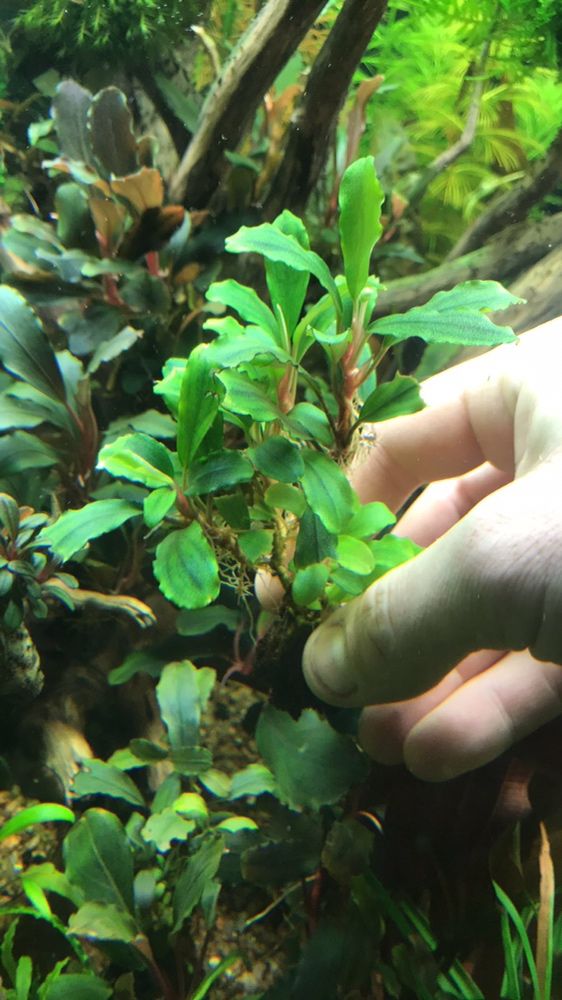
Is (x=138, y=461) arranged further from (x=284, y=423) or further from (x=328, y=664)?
(x=328, y=664)

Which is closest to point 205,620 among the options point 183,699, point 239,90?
point 183,699

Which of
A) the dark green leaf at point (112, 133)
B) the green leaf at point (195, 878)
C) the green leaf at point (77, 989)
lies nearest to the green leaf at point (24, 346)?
the dark green leaf at point (112, 133)

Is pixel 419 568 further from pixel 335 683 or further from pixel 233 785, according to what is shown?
pixel 233 785

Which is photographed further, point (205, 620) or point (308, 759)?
point (205, 620)

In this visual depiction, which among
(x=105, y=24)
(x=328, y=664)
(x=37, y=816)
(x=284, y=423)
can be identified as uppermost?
(x=105, y=24)

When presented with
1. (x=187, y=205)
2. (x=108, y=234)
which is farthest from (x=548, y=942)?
(x=187, y=205)

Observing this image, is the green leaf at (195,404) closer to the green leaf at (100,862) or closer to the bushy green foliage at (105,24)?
the green leaf at (100,862)

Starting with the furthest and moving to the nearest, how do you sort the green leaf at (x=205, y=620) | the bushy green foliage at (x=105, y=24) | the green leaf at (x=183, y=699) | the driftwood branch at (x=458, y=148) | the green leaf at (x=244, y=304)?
the driftwood branch at (x=458, y=148), the bushy green foliage at (x=105, y=24), the green leaf at (x=205, y=620), the green leaf at (x=183, y=699), the green leaf at (x=244, y=304)
